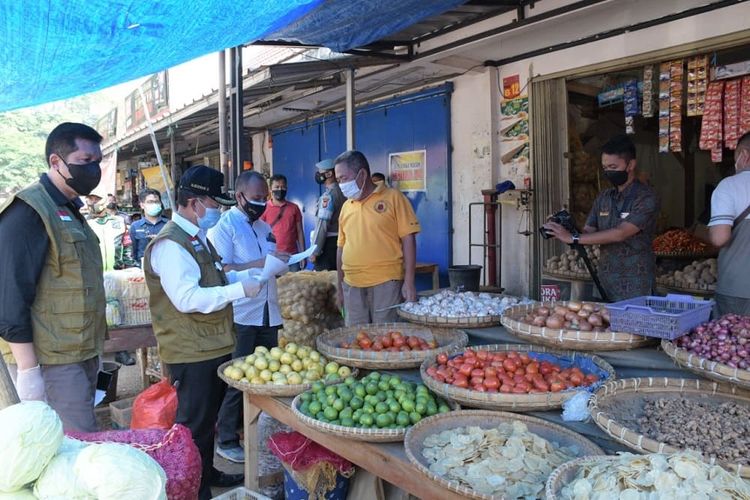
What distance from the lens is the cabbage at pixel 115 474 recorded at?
1323mm

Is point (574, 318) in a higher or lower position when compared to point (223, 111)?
lower

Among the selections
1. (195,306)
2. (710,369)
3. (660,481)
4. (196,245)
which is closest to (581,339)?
(710,369)

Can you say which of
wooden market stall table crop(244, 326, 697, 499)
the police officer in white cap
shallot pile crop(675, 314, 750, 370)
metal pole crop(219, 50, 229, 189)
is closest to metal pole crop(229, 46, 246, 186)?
metal pole crop(219, 50, 229, 189)

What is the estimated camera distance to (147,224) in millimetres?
6828

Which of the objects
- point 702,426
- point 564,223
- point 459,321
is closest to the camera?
point 702,426

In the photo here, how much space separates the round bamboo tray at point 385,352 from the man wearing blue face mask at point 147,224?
3761 mm

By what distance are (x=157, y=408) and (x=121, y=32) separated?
204cm

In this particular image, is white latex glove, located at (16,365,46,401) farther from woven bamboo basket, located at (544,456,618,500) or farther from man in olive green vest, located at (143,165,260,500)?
woven bamboo basket, located at (544,456,618,500)

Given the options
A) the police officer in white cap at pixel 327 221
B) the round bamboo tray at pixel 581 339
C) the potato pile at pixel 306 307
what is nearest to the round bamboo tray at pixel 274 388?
the round bamboo tray at pixel 581 339

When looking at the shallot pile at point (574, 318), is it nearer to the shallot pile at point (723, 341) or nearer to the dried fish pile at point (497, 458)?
the shallot pile at point (723, 341)

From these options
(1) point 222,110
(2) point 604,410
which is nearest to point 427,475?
(2) point 604,410

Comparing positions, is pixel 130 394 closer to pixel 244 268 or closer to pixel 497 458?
pixel 244 268

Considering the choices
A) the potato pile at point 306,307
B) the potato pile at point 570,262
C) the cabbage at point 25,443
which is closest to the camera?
the cabbage at point 25,443

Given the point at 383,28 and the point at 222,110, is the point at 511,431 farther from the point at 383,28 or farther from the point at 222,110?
the point at 222,110
